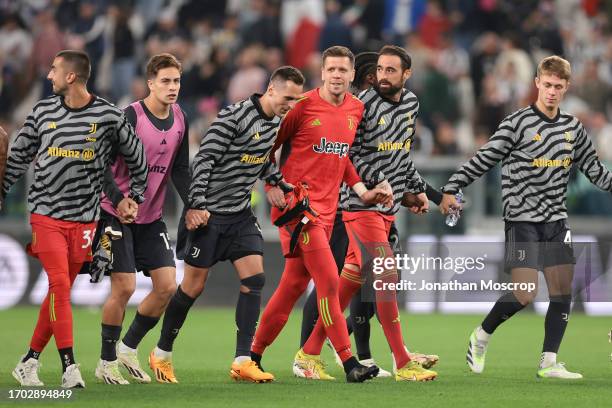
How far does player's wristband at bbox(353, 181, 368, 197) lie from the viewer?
9.93 meters

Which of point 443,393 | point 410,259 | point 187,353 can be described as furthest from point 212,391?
point 187,353

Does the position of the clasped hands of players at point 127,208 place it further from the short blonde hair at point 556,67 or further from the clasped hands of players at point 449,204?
the short blonde hair at point 556,67

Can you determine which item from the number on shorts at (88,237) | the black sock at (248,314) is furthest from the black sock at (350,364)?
the number on shorts at (88,237)

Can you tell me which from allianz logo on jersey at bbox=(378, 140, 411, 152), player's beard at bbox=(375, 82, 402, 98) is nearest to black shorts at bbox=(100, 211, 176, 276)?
allianz logo on jersey at bbox=(378, 140, 411, 152)

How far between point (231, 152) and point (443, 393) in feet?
7.81

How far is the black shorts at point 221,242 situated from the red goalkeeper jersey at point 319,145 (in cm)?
30

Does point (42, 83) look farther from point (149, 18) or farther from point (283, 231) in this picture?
point (283, 231)

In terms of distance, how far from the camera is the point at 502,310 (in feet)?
35.2

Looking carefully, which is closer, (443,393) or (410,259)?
(443,393)

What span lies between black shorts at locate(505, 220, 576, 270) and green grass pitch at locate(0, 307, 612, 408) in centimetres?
92

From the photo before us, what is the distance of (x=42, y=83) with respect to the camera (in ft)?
70.6

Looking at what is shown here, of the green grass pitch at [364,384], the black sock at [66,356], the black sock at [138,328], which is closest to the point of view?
the green grass pitch at [364,384]

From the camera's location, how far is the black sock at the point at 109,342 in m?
9.93

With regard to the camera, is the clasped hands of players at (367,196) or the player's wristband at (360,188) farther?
the player's wristband at (360,188)
